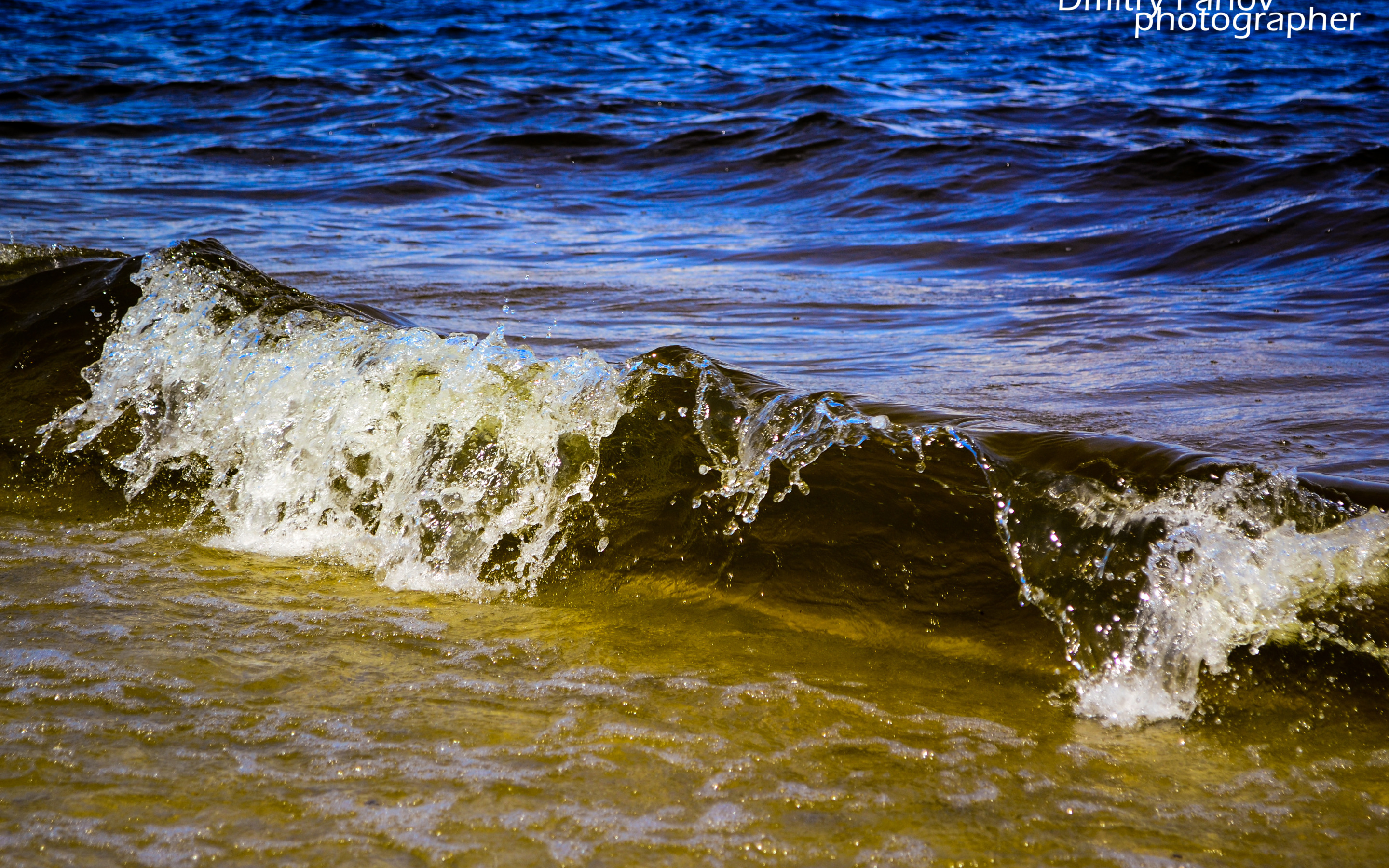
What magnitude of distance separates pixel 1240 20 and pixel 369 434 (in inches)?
659

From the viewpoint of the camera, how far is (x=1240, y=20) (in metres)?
15.6

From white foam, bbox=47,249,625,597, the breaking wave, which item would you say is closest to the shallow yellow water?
the breaking wave

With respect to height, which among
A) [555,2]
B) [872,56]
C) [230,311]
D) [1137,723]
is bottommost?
[1137,723]

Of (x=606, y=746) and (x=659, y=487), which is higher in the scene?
(x=659, y=487)

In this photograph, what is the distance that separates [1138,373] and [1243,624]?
1975 millimetres

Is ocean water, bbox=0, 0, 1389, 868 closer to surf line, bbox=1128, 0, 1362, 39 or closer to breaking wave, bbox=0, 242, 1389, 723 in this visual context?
breaking wave, bbox=0, 242, 1389, 723

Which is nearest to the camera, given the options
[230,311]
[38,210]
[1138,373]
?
[230,311]

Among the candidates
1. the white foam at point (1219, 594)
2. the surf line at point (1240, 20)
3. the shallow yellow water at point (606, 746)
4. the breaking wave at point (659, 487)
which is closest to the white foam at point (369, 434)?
the breaking wave at point (659, 487)

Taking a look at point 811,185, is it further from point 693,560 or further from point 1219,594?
point 1219,594

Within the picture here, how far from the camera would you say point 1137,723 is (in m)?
1.88

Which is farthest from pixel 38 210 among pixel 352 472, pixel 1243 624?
pixel 1243 624

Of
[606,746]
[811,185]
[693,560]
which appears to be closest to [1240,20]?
[811,185]

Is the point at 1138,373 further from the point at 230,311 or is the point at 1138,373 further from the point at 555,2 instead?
the point at 555,2

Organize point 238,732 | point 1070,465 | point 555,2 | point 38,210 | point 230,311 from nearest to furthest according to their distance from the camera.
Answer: point 238,732 < point 1070,465 < point 230,311 < point 38,210 < point 555,2
